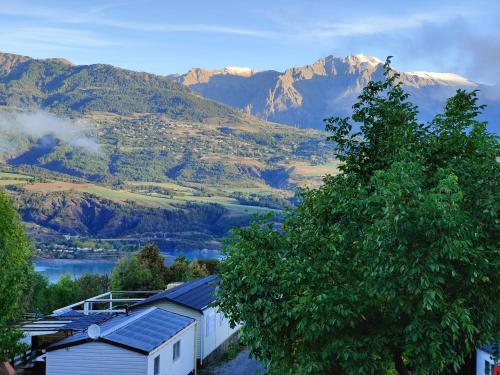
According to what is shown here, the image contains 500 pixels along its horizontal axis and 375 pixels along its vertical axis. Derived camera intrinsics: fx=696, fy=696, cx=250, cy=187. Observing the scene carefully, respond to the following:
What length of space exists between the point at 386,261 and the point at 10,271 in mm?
13433

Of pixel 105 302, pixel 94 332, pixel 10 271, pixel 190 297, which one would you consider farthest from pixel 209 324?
pixel 10 271

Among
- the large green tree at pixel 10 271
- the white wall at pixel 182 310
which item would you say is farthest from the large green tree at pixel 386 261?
the white wall at pixel 182 310

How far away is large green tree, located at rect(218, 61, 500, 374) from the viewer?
12469mm

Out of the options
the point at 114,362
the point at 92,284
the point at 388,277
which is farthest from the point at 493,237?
the point at 92,284

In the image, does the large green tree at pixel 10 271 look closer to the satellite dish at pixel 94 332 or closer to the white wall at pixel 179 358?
the satellite dish at pixel 94 332

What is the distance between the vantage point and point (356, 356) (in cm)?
1352

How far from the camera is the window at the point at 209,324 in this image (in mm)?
34822

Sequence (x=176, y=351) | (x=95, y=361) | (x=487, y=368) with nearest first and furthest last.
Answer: (x=95, y=361)
(x=487, y=368)
(x=176, y=351)

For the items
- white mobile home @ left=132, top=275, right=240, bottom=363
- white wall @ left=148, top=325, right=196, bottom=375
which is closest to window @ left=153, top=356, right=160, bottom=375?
white wall @ left=148, top=325, right=196, bottom=375

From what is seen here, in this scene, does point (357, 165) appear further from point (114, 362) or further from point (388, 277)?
point (114, 362)

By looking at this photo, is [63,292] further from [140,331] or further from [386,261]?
[386,261]

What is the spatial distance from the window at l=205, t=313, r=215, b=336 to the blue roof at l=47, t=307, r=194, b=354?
10.9ft

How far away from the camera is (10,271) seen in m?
21.8

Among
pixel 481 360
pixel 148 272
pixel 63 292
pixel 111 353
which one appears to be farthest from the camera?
pixel 63 292
